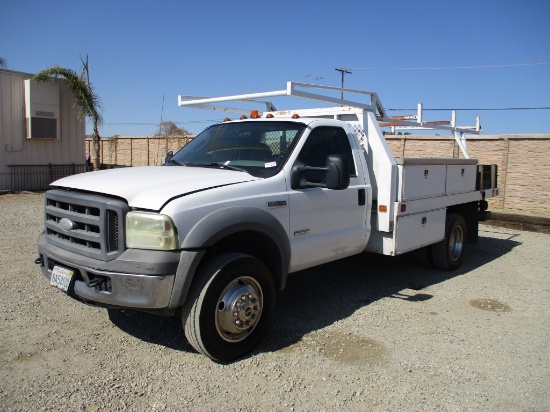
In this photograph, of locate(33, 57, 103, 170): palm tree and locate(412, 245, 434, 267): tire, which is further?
locate(33, 57, 103, 170): palm tree

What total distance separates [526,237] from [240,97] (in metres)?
7.53

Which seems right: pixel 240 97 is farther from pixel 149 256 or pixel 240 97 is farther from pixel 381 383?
pixel 381 383

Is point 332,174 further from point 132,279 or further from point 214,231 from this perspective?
point 132,279

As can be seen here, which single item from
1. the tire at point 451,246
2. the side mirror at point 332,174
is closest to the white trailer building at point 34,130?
the tire at point 451,246

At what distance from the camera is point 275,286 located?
14.1 feet

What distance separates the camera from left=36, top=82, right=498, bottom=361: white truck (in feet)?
11.4

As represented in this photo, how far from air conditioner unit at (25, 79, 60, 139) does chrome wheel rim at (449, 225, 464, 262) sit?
1453cm

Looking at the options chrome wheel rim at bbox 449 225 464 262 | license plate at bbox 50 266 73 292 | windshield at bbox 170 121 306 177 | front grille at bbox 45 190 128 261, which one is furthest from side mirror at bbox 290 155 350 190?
chrome wheel rim at bbox 449 225 464 262

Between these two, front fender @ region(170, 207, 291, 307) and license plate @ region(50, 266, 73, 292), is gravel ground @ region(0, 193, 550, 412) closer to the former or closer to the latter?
license plate @ region(50, 266, 73, 292)

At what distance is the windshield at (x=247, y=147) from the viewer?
4.53 meters

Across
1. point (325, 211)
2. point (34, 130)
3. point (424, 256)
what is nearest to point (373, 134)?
point (325, 211)

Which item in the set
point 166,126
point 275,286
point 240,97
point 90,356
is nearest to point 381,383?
point 275,286

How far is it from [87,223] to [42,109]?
585 inches

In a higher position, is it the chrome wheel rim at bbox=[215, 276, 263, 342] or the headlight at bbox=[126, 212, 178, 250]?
the headlight at bbox=[126, 212, 178, 250]
